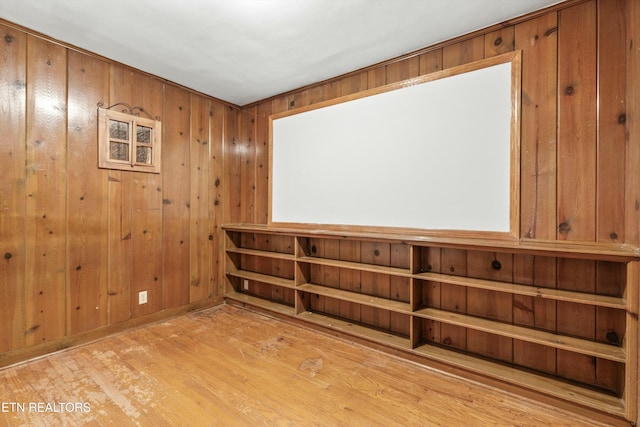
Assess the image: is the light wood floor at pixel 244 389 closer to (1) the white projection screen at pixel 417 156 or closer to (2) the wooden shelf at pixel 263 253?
(2) the wooden shelf at pixel 263 253

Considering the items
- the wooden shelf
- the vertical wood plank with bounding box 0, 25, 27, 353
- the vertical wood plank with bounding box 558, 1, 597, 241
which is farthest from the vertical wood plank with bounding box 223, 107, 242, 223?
the vertical wood plank with bounding box 558, 1, 597, 241

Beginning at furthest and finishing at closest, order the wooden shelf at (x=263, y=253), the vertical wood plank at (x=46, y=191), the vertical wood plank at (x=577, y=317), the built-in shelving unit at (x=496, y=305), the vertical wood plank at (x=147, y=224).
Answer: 1. the wooden shelf at (x=263, y=253)
2. the vertical wood plank at (x=147, y=224)
3. the vertical wood plank at (x=46, y=191)
4. the vertical wood plank at (x=577, y=317)
5. the built-in shelving unit at (x=496, y=305)

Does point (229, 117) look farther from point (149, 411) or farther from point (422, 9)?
point (149, 411)

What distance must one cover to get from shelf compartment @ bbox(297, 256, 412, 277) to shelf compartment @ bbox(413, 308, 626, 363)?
1.03 feet

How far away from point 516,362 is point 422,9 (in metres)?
2.43

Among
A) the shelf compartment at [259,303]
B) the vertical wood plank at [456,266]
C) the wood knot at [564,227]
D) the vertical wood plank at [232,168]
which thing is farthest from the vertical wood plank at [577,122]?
the vertical wood plank at [232,168]

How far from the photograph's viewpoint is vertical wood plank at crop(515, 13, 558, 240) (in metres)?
1.87

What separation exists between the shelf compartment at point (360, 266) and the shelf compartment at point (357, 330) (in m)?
0.52

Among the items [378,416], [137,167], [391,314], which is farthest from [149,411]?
[137,167]

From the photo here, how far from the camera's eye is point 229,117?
11.7ft

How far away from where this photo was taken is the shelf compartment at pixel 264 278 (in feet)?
9.69

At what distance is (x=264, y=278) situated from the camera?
3.20 meters

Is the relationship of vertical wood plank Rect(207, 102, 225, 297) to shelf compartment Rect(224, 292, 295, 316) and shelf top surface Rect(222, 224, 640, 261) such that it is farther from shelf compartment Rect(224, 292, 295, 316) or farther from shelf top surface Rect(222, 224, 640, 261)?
shelf top surface Rect(222, 224, 640, 261)

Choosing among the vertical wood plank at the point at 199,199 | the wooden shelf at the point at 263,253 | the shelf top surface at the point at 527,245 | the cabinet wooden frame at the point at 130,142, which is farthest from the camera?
the vertical wood plank at the point at 199,199
